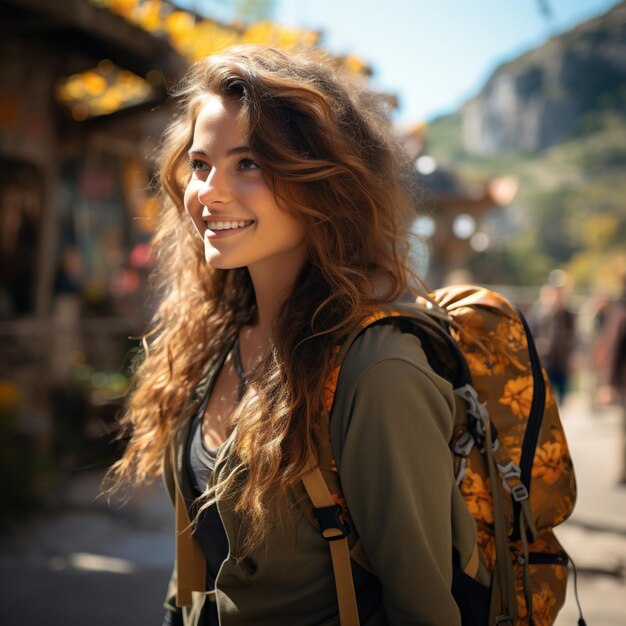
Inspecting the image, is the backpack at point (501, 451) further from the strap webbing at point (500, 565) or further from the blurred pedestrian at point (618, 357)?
the blurred pedestrian at point (618, 357)

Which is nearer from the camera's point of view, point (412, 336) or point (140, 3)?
point (412, 336)

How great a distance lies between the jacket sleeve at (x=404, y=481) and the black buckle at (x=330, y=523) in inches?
1.2

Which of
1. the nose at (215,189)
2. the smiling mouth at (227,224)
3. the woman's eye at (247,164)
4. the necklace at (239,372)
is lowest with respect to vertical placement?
the necklace at (239,372)

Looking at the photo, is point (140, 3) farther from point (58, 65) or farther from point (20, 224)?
point (20, 224)

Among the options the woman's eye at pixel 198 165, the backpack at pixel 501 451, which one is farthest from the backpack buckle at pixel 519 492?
the woman's eye at pixel 198 165

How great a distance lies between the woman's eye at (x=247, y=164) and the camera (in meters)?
1.46

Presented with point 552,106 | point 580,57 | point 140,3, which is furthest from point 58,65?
point 552,106

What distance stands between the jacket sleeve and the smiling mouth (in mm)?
452

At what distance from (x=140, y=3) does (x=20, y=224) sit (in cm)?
A: 239

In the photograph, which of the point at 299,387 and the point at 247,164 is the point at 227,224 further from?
the point at 299,387

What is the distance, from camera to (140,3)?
5805mm

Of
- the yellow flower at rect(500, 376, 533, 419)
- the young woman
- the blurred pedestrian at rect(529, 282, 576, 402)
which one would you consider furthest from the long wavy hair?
the blurred pedestrian at rect(529, 282, 576, 402)

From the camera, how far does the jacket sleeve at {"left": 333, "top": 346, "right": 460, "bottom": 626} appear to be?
4.05 feet

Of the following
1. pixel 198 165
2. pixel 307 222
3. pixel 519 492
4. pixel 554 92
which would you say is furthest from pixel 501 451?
pixel 554 92
